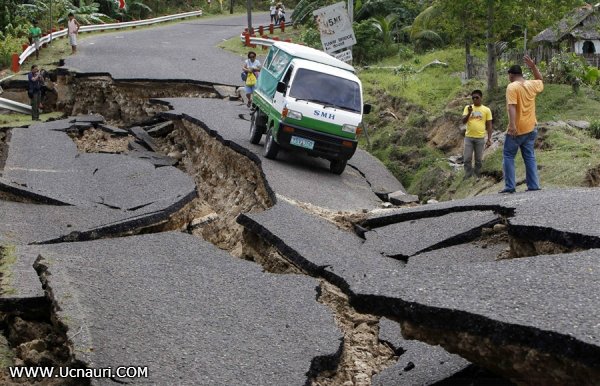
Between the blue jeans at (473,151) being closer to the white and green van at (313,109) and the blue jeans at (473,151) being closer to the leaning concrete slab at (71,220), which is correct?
the white and green van at (313,109)

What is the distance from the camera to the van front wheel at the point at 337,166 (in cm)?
1716

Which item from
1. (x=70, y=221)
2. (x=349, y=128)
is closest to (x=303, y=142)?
(x=349, y=128)

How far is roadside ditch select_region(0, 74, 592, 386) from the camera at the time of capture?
7.50 metres

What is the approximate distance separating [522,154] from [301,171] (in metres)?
5.31

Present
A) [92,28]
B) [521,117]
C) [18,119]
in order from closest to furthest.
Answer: [521,117], [18,119], [92,28]

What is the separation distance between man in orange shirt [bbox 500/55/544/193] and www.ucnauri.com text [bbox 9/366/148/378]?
7229 mm

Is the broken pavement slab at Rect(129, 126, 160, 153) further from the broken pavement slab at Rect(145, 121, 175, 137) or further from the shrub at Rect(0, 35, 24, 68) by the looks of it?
the shrub at Rect(0, 35, 24, 68)

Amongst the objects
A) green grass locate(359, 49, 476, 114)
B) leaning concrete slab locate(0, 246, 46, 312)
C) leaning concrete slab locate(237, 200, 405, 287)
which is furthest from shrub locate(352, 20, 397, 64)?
leaning concrete slab locate(0, 246, 46, 312)

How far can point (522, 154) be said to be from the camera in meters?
12.4

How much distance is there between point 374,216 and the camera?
41.5 feet

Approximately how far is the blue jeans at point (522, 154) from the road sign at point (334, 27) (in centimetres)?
878

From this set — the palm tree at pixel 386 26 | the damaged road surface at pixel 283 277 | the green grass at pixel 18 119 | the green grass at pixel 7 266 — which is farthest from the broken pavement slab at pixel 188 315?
the palm tree at pixel 386 26

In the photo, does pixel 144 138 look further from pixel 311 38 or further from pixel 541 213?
pixel 311 38

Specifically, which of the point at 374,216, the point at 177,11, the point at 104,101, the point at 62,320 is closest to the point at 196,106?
the point at 104,101
